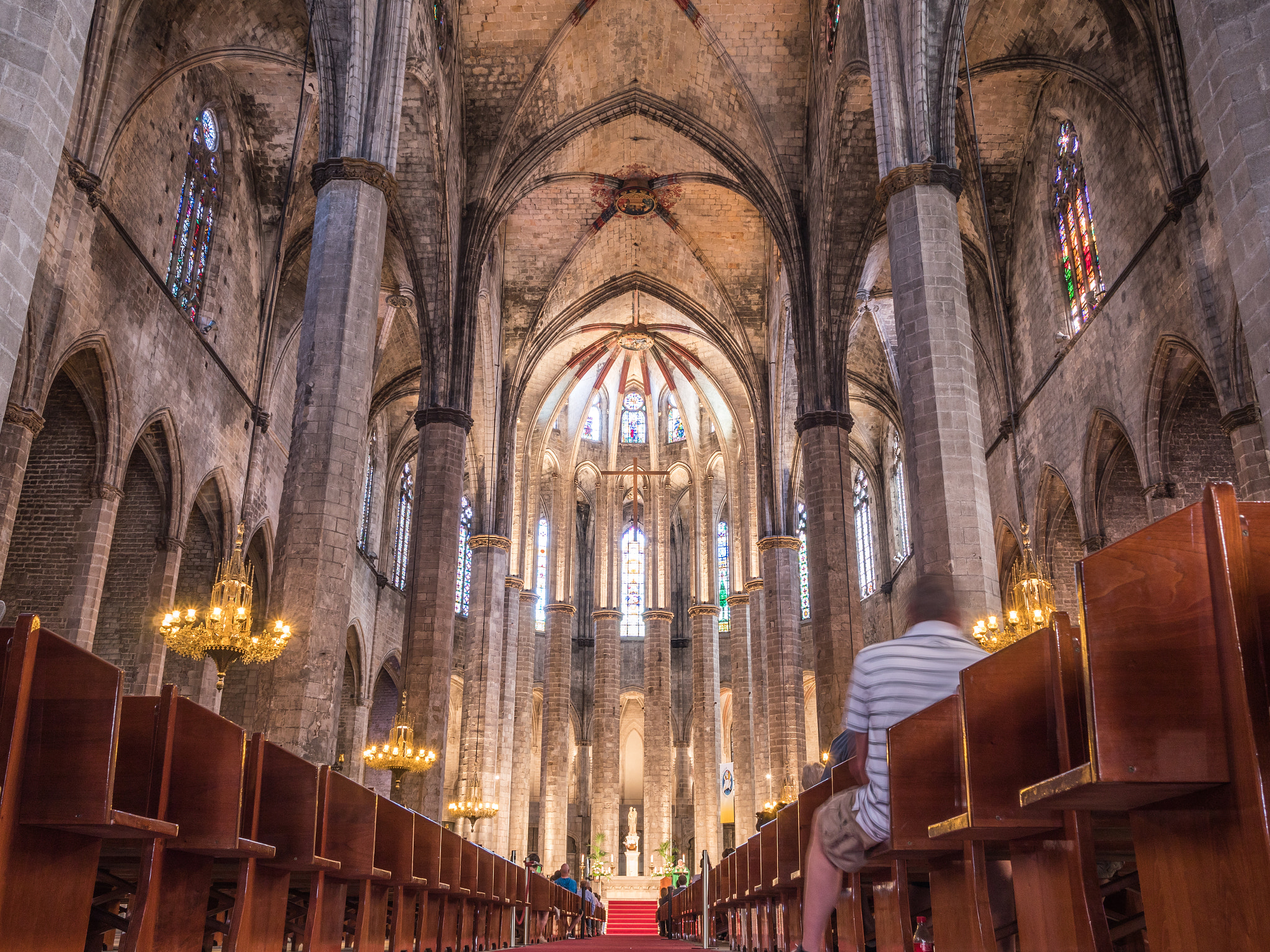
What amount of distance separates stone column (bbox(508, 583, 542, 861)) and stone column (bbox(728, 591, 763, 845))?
6.05m

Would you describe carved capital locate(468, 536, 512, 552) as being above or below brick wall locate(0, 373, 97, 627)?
above

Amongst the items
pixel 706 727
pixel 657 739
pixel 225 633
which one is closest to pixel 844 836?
pixel 225 633

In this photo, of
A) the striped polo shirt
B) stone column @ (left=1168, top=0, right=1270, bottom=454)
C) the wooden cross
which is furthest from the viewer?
the wooden cross

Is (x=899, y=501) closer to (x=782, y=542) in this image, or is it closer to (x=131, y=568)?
(x=782, y=542)

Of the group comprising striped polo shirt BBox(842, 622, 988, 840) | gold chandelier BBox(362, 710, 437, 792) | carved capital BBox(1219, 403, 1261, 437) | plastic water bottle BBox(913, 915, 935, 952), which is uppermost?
carved capital BBox(1219, 403, 1261, 437)

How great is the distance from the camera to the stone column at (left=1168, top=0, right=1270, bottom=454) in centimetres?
543

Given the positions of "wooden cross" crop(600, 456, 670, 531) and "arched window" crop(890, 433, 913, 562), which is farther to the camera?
"wooden cross" crop(600, 456, 670, 531)

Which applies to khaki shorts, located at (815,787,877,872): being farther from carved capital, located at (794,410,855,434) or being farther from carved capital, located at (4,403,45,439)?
carved capital, located at (794,410,855,434)

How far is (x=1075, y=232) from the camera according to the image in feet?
61.5

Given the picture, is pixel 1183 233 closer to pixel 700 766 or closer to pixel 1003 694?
pixel 1003 694

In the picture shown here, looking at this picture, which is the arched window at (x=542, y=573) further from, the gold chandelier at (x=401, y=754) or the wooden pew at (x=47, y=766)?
the wooden pew at (x=47, y=766)

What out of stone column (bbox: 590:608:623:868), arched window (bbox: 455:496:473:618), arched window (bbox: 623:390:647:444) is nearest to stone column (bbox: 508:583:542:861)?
stone column (bbox: 590:608:623:868)

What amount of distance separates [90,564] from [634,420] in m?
26.0

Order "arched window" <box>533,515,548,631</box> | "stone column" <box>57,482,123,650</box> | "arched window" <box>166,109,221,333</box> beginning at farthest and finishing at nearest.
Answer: "arched window" <box>533,515,548,631</box> → "arched window" <box>166,109,221,333</box> → "stone column" <box>57,482,123,650</box>
